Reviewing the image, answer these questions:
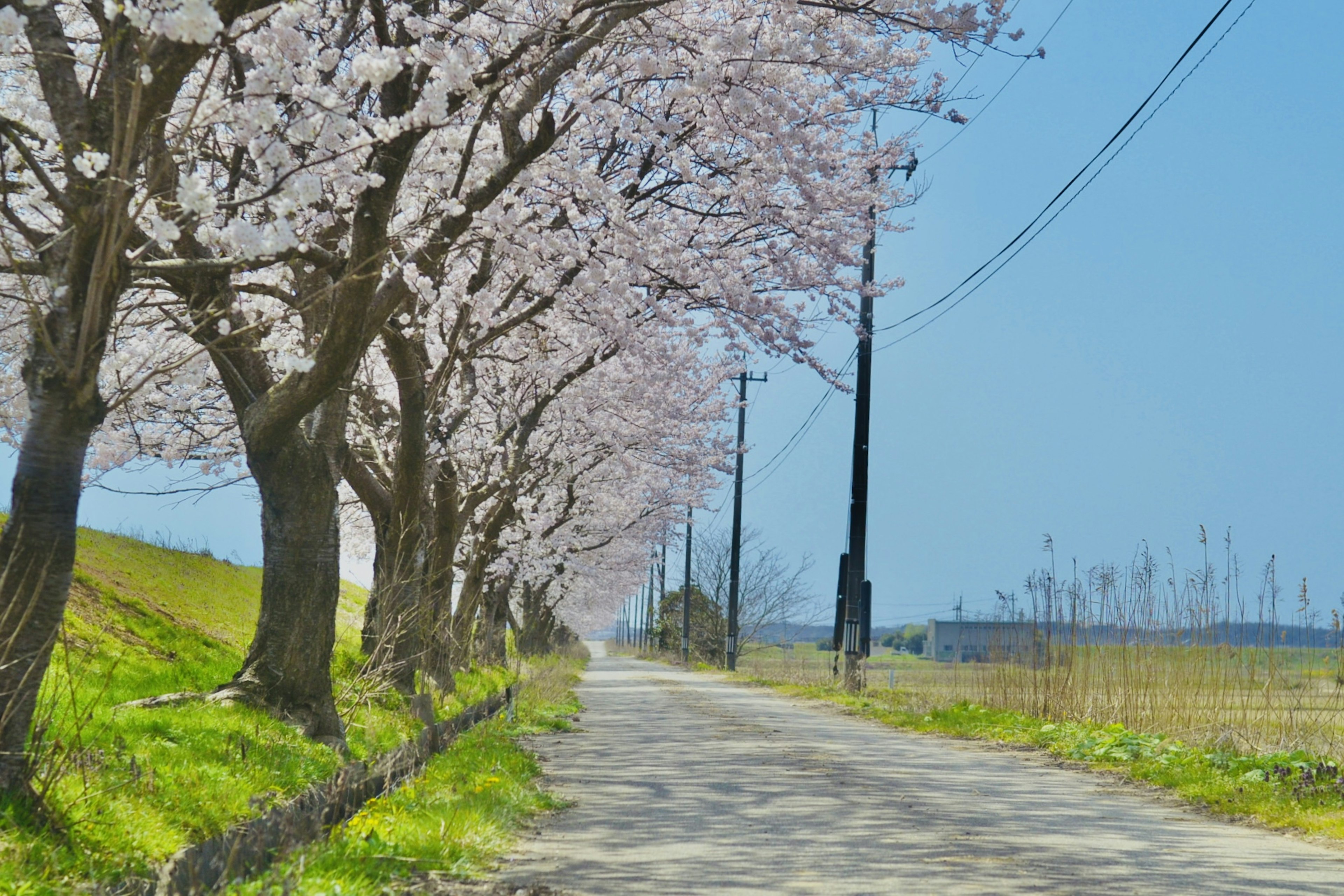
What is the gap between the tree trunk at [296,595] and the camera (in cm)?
838

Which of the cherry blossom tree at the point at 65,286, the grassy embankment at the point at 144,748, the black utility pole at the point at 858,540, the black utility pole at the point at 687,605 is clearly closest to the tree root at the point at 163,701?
the grassy embankment at the point at 144,748

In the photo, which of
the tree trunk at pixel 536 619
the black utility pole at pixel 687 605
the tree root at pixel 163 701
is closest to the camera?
the tree root at pixel 163 701

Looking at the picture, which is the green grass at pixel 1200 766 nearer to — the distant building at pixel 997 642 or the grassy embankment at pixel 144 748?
the distant building at pixel 997 642

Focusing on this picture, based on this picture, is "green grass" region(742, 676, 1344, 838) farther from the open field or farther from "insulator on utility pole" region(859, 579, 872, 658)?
"insulator on utility pole" region(859, 579, 872, 658)

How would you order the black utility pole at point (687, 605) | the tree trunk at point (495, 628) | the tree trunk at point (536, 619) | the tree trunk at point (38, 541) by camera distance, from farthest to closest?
the black utility pole at point (687, 605)
the tree trunk at point (536, 619)
the tree trunk at point (495, 628)
the tree trunk at point (38, 541)

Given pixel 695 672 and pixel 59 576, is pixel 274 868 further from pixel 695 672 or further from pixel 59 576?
pixel 695 672

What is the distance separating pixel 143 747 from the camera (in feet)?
20.2

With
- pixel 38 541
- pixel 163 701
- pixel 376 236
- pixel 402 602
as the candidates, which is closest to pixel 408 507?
pixel 402 602

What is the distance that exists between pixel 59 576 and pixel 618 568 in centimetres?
3873

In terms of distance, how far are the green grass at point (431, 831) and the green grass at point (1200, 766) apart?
14.4 feet

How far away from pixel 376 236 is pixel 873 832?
183 inches

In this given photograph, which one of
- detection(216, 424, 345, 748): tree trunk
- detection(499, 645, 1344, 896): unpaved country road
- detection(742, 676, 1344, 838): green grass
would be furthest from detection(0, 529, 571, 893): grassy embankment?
detection(742, 676, 1344, 838): green grass

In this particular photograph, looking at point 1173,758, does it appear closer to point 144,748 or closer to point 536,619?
point 144,748

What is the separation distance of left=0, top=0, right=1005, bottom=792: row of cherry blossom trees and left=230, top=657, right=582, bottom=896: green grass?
1226 millimetres
